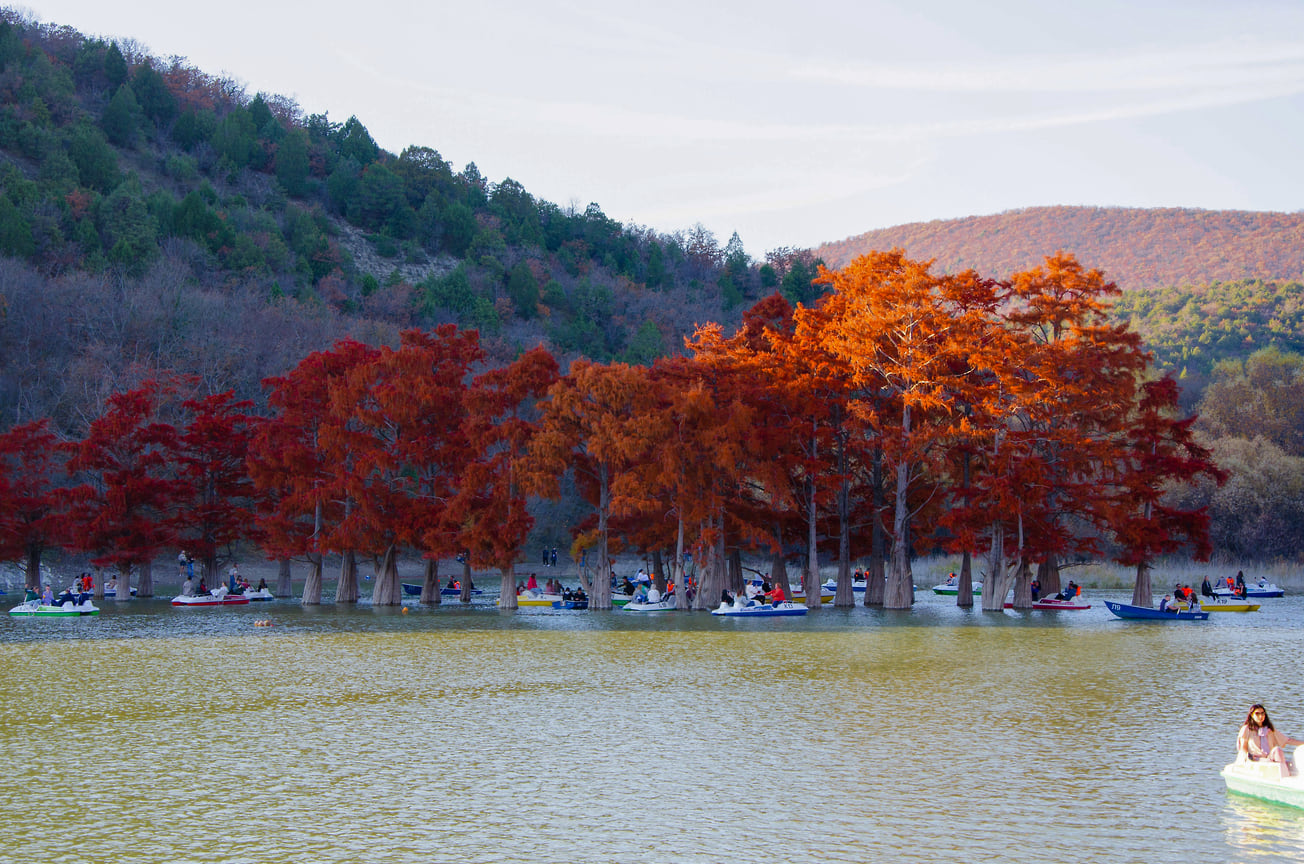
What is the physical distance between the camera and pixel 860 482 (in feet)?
174

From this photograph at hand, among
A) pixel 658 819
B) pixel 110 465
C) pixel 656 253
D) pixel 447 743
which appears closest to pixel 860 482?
pixel 110 465

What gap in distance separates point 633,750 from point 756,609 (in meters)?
26.6

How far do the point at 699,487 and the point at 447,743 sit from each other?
89.2ft

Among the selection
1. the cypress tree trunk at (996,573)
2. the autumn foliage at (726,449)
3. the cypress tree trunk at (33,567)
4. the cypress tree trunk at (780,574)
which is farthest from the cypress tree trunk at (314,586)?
the cypress tree trunk at (996,573)

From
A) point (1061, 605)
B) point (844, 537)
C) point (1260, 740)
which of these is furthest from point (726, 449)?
point (1260, 740)

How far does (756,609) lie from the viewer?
43.2 metres

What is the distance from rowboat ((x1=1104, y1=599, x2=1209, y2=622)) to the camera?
1606 inches

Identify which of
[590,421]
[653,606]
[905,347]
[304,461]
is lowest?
[653,606]

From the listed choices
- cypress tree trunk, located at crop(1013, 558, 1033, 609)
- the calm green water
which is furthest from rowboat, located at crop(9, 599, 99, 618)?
cypress tree trunk, located at crop(1013, 558, 1033, 609)

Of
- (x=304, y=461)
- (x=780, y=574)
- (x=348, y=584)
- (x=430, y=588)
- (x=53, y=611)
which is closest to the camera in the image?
(x=53, y=611)

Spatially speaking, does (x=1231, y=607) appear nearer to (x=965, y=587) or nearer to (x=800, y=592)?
(x=965, y=587)

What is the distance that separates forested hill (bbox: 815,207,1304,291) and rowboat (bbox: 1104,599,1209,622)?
10943 centimetres

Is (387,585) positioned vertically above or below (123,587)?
below

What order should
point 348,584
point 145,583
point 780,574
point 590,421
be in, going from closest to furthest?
1. point 590,421
2. point 348,584
3. point 780,574
4. point 145,583
